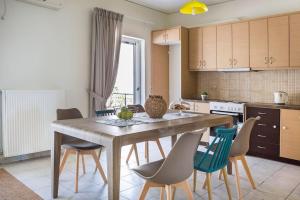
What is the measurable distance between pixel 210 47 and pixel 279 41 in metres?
1.20

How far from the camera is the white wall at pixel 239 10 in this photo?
14.0 ft

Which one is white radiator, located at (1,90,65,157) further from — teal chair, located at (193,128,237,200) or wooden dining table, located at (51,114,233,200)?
teal chair, located at (193,128,237,200)

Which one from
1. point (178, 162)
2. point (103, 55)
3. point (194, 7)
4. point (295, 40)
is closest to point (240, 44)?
point (295, 40)

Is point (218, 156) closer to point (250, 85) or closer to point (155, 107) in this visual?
point (155, 107)

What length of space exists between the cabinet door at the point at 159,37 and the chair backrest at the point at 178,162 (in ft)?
11.9

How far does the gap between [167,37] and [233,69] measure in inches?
56.9

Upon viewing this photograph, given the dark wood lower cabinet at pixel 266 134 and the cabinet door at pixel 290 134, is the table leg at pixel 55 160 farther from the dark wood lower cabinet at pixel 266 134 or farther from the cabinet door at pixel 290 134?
the cabinet door at pixel 290 134

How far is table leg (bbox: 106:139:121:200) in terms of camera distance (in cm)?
187

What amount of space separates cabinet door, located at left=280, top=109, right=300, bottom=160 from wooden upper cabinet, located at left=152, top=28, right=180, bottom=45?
2.34m

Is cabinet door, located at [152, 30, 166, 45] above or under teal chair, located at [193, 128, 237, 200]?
above

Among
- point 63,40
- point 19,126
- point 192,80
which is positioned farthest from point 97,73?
point 192,80

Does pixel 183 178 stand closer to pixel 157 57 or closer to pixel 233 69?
pixel 233 69

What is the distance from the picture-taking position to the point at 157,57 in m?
5.58

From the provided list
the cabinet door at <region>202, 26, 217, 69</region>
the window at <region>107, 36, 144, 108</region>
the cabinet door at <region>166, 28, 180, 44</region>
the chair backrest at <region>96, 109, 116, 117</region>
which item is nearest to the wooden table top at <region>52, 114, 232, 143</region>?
the chair backrest at <region>96, 109, 116, 117</region>
